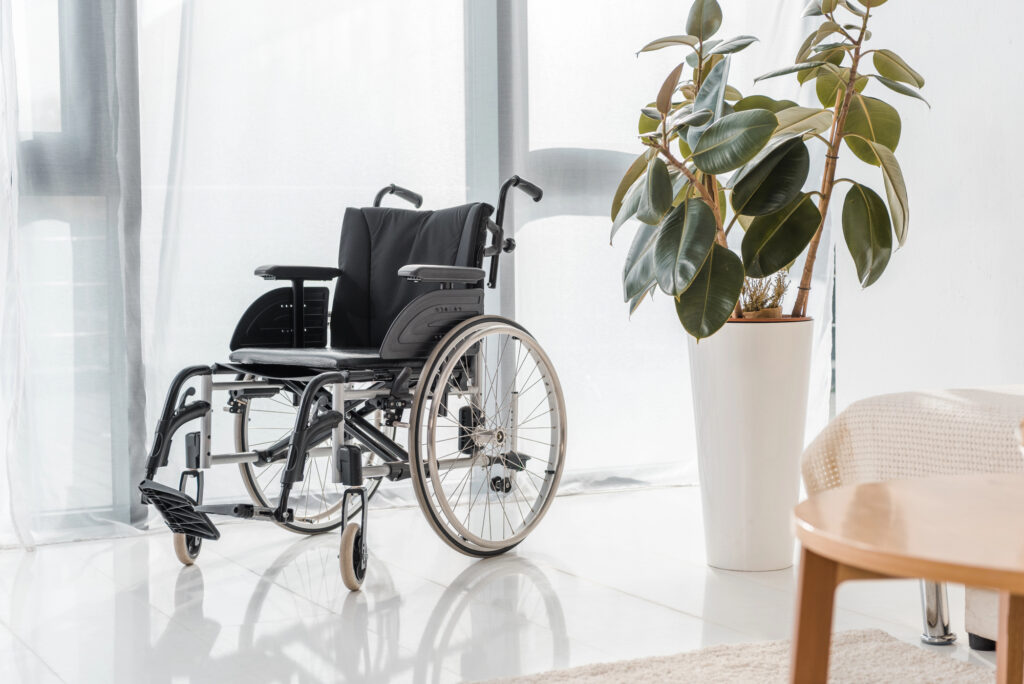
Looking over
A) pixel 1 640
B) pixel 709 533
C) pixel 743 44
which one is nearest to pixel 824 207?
pixel 743 44

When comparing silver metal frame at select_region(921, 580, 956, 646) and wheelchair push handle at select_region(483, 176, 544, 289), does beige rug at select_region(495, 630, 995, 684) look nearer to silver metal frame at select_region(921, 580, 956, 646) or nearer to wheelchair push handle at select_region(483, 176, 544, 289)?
silver metal frame at select_region(921, 580, 956, 646)

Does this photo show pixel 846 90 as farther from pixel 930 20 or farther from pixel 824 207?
pixel 930 20

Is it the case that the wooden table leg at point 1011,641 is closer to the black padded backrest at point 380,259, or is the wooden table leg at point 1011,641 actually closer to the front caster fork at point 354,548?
the front caster fork at point 354,548

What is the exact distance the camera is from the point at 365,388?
2.49 metres

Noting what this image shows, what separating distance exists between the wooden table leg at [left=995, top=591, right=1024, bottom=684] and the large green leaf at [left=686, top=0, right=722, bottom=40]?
152 cm

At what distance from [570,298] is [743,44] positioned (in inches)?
47.0

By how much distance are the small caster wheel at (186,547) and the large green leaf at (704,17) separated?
64.3 inches

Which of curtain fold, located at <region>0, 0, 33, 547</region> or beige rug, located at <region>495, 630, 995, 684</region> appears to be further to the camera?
curtain fold, located at <region>0, 0, 33, 547</region>

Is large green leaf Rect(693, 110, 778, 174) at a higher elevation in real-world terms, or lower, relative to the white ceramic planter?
higher

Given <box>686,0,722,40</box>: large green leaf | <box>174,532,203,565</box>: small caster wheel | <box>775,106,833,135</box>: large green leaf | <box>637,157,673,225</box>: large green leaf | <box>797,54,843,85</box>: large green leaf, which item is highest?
<box>686,0,722,40</box>: large green leaf

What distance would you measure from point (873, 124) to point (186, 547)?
1.89m

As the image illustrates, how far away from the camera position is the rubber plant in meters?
2.15

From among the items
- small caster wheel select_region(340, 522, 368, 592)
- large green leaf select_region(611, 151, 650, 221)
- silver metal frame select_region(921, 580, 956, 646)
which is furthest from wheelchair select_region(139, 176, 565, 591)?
silver metal frame select_region(921, 580, 956, 646)

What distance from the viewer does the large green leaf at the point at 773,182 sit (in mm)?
2213
